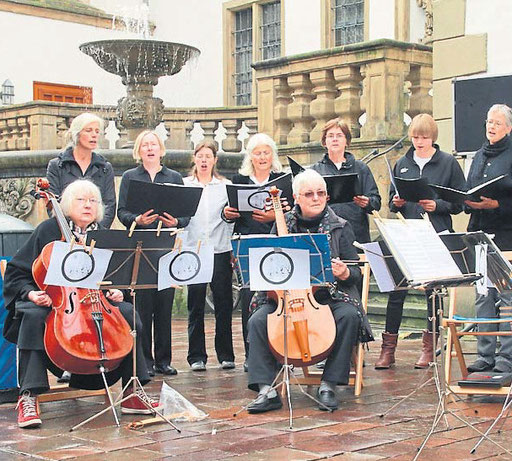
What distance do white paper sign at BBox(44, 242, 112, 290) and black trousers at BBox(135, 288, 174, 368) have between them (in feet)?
6.13

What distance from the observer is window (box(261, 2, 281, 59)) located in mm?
22578

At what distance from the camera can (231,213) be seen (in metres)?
7.55

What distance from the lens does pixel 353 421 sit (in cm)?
598

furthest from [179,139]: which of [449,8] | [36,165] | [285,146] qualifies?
[449,8]

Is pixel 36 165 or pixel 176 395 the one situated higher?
pixel 36 165

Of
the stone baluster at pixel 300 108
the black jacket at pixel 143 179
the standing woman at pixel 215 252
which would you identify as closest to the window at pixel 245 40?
the stone baluster at pixel 300 108

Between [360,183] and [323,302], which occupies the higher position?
[360,183]

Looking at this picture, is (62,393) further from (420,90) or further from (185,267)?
(420,90)

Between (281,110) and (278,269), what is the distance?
5.96 m

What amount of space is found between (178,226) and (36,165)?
5695mm

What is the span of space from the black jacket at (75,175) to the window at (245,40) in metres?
15.4

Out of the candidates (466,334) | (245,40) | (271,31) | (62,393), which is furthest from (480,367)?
(245,40)

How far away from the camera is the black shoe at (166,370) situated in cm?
775

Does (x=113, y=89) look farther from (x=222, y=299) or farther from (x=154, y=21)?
(x=222, y=299)
